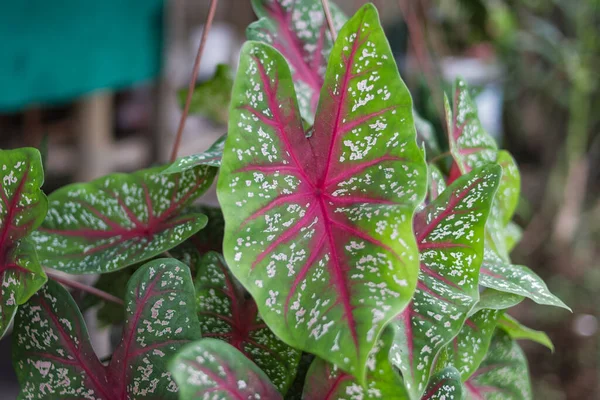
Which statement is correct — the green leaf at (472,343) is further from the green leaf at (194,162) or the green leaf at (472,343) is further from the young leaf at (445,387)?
the green leaf at (194,162)

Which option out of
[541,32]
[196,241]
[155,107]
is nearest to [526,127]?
[541,32]

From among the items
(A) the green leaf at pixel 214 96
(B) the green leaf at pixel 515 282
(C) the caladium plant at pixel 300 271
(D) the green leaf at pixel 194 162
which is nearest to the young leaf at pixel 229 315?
(C) the caladium plant at pixel 300 271

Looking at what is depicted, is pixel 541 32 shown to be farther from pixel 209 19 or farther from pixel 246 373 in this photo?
pixel 246 373

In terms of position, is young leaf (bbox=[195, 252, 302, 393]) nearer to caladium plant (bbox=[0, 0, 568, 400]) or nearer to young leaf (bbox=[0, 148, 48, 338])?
caladium plant (bbox=[0, 0, 568, 400])

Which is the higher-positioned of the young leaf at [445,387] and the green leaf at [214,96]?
the green leaf at [214,96]

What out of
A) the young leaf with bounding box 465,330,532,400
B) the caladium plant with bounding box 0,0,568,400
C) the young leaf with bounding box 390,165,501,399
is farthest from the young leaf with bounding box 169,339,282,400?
the young leaf with bounding box 465,330,532,400

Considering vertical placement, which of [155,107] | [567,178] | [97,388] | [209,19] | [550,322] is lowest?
[550,322]
